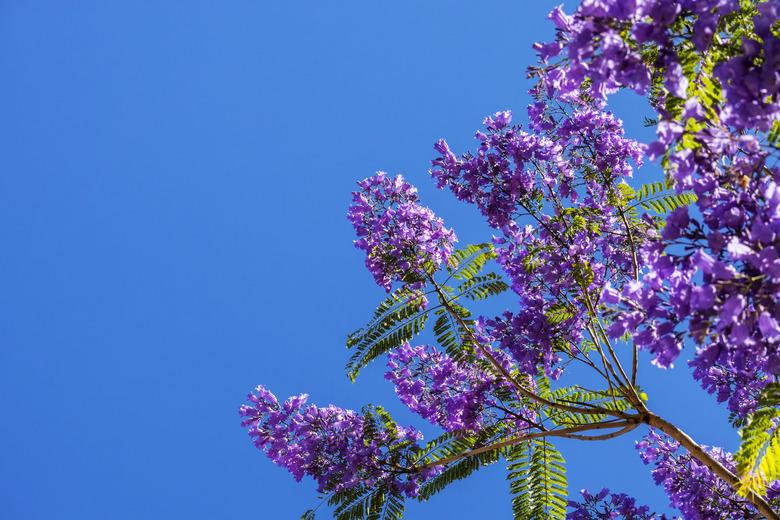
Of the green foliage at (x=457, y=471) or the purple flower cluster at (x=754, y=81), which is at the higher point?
the green foliage at (x=457, y=471)

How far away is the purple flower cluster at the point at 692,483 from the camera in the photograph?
5.05 m

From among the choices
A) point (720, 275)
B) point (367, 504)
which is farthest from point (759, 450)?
point (367, 504)

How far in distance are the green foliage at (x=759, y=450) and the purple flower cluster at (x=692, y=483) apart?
2.01 m

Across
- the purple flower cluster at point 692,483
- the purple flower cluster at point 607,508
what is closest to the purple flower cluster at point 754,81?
the purple flower cluster at point 692,483

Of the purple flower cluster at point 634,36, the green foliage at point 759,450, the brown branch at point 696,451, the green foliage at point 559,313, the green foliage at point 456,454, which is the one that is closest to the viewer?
the purple flower cluster at point 634,36

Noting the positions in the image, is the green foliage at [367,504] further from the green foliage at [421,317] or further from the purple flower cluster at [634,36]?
the purple flower cluster at [634,36]

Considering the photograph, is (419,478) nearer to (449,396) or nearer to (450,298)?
(449,396)

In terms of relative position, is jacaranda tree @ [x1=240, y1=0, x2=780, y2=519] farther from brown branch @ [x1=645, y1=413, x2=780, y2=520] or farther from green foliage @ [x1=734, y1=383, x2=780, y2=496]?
green foliage @ [x1=734, y1=383, x2=780, y2=496]

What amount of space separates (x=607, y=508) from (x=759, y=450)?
9.76 ft

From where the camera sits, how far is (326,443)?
5.35 m

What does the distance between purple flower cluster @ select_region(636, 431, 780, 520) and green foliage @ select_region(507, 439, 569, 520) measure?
3.35 ft

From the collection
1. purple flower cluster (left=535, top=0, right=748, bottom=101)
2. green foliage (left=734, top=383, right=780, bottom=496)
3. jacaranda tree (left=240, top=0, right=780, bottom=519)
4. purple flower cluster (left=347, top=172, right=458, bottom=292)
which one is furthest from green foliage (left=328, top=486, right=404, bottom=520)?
purple flower cluster (left=535, top=0, right=748, bottom=101)

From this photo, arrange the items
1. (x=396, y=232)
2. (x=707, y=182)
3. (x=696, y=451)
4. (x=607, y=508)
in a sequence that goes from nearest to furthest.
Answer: (x=707, y=182), (x=696, y=451), (x=396, y=232), (x=607, y=508)

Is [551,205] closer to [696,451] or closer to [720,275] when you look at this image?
[696,451]
